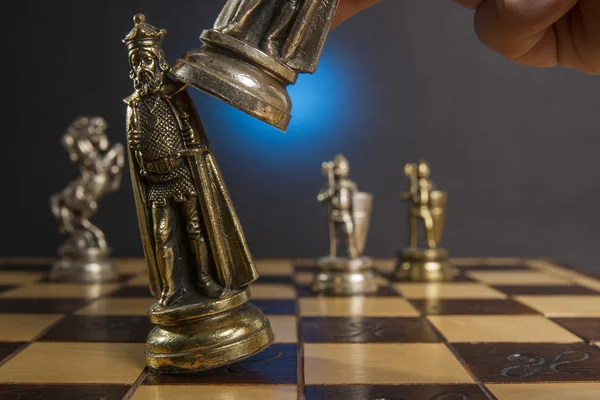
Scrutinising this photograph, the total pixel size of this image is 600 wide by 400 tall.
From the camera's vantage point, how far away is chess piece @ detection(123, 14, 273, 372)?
1306mm

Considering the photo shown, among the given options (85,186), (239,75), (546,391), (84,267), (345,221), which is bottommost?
(546,391)

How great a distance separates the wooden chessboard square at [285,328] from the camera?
1.59m

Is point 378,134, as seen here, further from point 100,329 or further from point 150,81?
point 150,81

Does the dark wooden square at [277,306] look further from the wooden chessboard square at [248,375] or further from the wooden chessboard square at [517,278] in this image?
the wooden chessboard square at [517,278]

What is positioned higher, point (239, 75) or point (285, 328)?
point (239, 75)

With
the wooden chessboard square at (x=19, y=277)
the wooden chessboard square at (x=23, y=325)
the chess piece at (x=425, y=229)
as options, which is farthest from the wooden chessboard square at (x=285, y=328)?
the wooden chessboard square at (x=19, y=277)

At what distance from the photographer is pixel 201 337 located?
130 cm

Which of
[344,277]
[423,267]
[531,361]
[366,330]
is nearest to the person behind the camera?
[531,361]

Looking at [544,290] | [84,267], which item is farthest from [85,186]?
[544,290]

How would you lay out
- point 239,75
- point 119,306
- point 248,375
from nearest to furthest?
point 239,75
point 248,375
point 119,306

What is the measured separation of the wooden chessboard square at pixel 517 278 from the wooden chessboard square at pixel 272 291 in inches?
28.3

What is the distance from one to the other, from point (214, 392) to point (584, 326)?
100 centimetres

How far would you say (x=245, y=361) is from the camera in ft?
4.55

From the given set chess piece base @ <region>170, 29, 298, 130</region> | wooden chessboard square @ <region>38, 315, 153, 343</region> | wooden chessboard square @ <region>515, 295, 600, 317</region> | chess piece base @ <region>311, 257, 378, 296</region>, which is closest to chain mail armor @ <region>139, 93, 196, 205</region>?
chess piece base @ <region>170, 29, 298, 130</region>
